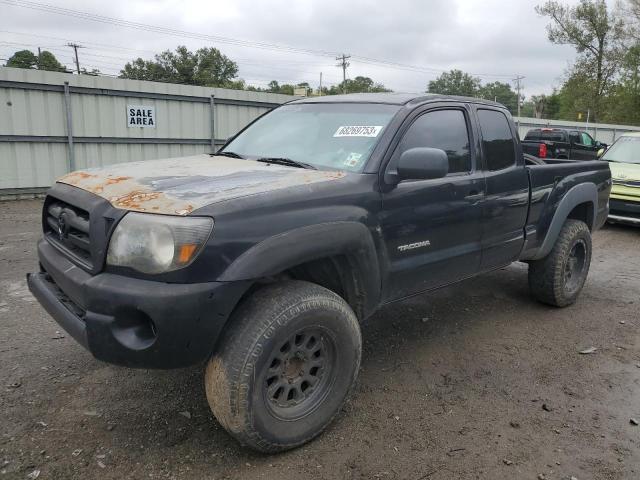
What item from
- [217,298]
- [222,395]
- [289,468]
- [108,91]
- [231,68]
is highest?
[231,68]

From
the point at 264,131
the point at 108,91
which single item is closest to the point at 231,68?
the point at 108,91

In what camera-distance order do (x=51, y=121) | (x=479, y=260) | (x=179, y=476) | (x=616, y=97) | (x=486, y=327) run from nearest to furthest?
(x=179, y=476) → (x=479, y=260) → (x=486, y=327) → (x=51, y=121) → (x=616, y=97)

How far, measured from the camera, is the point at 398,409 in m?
3.20

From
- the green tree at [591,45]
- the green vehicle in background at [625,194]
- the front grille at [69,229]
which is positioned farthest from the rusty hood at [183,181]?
the green tree at [591,45]

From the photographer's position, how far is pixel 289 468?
263 cm

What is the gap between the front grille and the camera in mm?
2664

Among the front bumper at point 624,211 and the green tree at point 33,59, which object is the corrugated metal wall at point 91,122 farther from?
the green tree at point 33,59

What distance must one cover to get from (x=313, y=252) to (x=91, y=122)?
10.00 metres

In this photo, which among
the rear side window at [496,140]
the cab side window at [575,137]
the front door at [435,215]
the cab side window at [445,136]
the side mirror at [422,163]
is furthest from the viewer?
the cab side window at [575,137]

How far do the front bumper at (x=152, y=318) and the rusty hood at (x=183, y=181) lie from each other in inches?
14.0

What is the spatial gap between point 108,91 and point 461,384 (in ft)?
33.6

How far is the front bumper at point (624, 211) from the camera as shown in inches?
346

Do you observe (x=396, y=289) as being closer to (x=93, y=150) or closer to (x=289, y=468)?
(x=289, y=468)

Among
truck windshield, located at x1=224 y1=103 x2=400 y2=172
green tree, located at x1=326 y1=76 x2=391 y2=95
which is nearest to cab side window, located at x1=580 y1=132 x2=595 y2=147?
truck windshield, located at x1=224 y1=103 x2=400 y2=172
